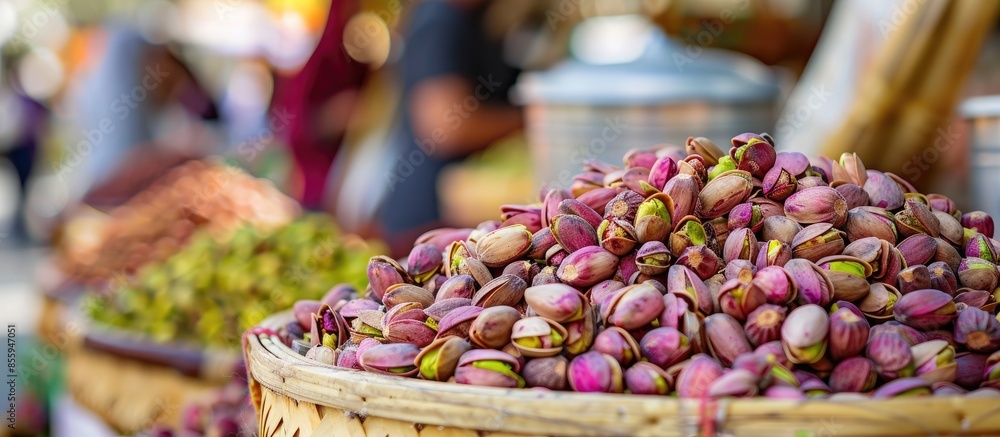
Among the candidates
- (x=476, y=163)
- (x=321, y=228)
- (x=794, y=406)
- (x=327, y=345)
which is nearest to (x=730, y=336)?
(x=794, y=406)

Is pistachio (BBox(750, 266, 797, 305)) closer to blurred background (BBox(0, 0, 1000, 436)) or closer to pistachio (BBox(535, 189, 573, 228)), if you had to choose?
pistachio (BBox(535, 189, 573, 228))

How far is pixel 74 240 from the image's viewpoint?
264 centimetres

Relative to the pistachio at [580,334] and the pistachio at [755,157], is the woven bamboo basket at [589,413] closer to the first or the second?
the pistachio at [580,334]

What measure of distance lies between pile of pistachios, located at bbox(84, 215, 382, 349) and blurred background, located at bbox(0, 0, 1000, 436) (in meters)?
0.10

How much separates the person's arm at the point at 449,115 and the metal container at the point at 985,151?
165 cm

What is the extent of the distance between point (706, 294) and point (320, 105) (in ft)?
9.51

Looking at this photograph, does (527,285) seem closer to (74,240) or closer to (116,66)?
(74,240)

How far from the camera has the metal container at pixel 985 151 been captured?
1.52 metres

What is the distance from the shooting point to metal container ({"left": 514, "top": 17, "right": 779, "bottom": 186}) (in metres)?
2.04

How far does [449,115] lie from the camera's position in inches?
113

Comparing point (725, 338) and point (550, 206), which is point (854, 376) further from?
point (550, 206)

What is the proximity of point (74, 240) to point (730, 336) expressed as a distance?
2428 mm

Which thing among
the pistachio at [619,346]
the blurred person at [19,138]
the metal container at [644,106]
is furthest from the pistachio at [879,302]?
the blurred person at [19,138]

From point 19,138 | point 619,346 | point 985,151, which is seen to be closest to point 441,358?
point 619,346
